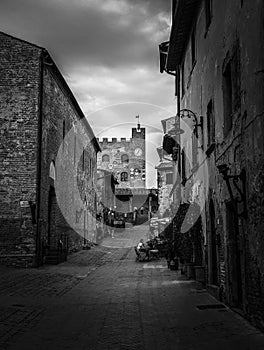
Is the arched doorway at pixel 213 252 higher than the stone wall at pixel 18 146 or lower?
lower

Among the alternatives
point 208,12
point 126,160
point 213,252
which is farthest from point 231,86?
point 126,160

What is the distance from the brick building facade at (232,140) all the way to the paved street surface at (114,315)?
0.60 meters

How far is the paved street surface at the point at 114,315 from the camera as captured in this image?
24.0 feet

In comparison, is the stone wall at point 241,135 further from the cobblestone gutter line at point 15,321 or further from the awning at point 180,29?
the cobblestone gutter line at point 15,321

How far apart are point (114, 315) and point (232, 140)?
4.17 metres

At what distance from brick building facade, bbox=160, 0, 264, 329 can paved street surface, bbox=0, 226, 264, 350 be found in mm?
595

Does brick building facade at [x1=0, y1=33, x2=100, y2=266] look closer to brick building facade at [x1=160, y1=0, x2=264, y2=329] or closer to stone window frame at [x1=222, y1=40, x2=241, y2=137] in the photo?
brick building facade at [x1=160, y1=0, x2=264, y2=329]

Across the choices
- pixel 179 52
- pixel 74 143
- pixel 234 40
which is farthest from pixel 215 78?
pixel 74 143

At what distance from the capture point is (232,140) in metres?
9.43

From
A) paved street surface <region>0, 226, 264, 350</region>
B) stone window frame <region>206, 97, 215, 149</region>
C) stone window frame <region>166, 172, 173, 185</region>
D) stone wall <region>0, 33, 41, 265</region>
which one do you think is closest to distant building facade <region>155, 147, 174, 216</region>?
stone window frame <region>166, 172, 173, 185</region>

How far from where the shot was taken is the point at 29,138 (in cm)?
2047

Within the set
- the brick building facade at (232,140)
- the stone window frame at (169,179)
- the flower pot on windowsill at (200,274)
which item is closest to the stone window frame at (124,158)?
the stone window frame at (169,179)

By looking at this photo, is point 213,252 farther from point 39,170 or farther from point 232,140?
point 39,170

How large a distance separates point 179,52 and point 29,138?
23.5 ft
